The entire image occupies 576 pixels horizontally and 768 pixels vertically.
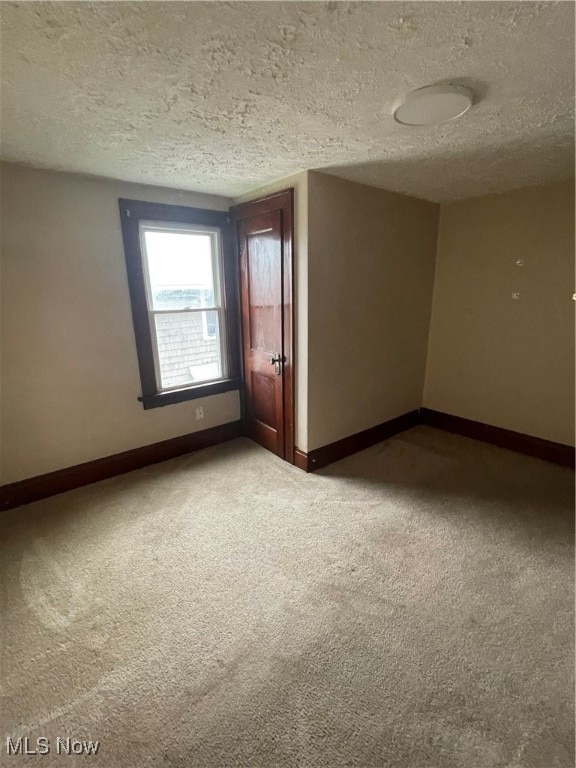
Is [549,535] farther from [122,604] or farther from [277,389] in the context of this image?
[122,604]

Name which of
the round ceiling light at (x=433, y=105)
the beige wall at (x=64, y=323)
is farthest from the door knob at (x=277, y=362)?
the round ceiling light at (x=433, y=105)

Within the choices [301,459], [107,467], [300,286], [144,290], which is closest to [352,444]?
[301,459]

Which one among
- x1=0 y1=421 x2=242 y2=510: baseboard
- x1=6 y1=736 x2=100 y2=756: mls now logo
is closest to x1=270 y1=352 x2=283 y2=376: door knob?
x1=0 y1=421 x2=242 y2=510: baseboard

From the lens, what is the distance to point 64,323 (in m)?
2.46

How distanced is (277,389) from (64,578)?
1.88 meters

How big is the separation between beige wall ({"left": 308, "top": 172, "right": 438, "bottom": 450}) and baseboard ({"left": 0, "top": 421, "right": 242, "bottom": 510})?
42.2 inches

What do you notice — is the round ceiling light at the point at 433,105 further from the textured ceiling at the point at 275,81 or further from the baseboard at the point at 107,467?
the baseboard at the point at 107,467

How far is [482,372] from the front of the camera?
335 centimetres

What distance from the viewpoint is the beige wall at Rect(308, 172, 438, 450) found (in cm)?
257

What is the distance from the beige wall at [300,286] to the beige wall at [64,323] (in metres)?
0.87

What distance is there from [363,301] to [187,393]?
1747 millimetres

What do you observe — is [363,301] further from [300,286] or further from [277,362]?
[277,362]

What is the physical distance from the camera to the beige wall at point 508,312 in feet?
9.18

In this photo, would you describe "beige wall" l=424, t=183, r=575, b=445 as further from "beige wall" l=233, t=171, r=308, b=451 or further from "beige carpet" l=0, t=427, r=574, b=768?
"beige wall" l=233, t=171, r=308, b=451
